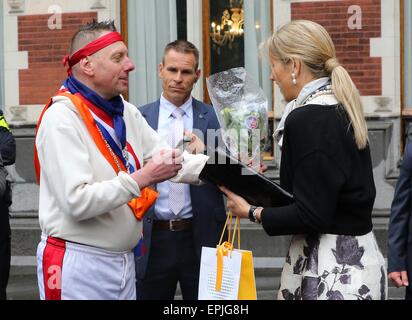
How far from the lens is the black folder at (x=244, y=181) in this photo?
3.61 m

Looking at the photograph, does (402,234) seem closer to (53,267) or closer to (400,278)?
(400,278)

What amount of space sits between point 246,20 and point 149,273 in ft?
18.3

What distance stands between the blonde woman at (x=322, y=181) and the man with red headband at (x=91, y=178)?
0.58 metres

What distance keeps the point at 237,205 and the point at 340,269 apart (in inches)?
21.3


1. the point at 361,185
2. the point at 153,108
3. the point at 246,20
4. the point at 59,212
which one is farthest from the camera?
the point at 246,20

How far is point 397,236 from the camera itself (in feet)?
16.8

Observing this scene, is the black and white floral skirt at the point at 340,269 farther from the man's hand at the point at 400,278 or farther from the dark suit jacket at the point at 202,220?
the dark suit jacket at the point at 202,220

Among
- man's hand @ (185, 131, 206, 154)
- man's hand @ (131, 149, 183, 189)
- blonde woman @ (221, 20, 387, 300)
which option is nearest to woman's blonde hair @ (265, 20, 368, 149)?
blonde woman @ (221, 20, 387, 300)

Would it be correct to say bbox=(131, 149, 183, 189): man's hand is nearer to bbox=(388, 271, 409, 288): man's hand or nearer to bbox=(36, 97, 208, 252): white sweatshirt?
bbox=(36, 97, 208, 252): white sweatshirt

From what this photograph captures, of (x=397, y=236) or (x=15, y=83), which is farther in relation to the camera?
(x=15, y=83)

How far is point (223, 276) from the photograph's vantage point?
3652 millimetres

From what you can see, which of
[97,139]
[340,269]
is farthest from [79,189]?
[340,269]
